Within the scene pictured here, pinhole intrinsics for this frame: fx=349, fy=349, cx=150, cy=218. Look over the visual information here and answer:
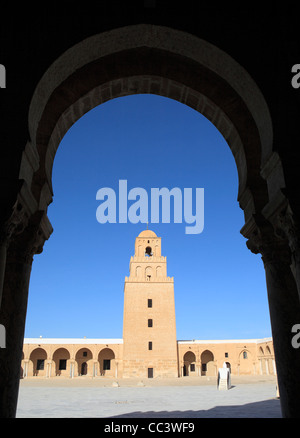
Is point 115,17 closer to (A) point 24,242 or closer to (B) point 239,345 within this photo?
(A) point 24,242

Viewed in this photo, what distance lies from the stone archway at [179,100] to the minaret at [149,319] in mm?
32293

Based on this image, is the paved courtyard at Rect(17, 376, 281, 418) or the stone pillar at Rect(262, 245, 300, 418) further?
the paved courtyard at Rect(17, 376, 281, 418)

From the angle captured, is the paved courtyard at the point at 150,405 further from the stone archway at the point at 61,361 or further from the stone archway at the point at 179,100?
the stone archway at the point at 61,361

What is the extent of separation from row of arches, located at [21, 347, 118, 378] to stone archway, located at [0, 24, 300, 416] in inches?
1368

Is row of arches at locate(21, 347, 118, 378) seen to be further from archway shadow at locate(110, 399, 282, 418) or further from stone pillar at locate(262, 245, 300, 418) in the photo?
stone pillar at locate(262, 245, 300, 418)

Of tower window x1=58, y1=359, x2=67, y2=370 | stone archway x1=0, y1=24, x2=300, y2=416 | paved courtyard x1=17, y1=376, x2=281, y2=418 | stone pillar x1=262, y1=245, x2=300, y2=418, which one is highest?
stone archway x1=0, y1=24, x2=300, y2=416

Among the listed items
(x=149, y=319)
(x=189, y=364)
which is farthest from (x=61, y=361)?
(x=189, y=364)

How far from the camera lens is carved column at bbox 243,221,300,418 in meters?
3.51

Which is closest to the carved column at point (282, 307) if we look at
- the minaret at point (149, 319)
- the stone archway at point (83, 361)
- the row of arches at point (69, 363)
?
the minaret at point (149, 319)

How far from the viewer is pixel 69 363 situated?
3650cm

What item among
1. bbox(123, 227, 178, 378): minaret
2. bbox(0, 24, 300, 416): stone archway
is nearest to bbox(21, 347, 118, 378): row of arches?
bbox(123, 227, 178, 378): minaret

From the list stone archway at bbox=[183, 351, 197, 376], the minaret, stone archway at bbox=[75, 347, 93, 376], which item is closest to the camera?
the minaret

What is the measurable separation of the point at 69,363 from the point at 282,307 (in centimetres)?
3699

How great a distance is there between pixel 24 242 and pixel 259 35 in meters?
3.47
